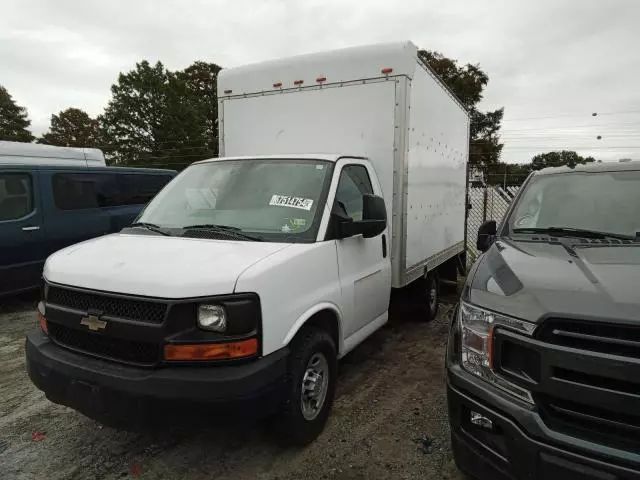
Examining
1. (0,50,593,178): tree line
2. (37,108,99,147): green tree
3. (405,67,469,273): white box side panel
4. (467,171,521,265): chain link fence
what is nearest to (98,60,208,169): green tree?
(0,50,593,178): tree line

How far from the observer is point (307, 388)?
117 inches

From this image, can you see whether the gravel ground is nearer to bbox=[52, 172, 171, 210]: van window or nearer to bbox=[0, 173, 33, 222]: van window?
bbox=[0, 173, 33, 222]: van window

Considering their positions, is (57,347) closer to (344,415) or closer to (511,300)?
(344,415)

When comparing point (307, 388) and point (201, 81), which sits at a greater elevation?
point (201, 81)

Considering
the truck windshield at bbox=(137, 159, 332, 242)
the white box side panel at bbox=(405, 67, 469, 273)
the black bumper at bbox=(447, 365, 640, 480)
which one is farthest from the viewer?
the white box side panel at bbox=(405, 67, 469, 273)

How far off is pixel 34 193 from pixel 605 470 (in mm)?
7233

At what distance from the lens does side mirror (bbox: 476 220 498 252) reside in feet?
→ 11.3

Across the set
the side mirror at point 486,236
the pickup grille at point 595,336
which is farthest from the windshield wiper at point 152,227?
the pickup grille at point 595,336

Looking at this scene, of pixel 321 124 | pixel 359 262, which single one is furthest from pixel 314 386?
pixel 321 124

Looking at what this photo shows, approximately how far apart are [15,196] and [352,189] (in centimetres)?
523

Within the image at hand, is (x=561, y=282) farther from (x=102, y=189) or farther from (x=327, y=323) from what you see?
(x=102, y=189)

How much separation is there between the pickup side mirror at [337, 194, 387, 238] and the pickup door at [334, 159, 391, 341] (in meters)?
0.13

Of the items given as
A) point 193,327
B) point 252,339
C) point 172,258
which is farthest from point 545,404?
point 172,258

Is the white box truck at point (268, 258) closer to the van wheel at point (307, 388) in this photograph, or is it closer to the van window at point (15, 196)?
the van wheel at point (307, 388)
